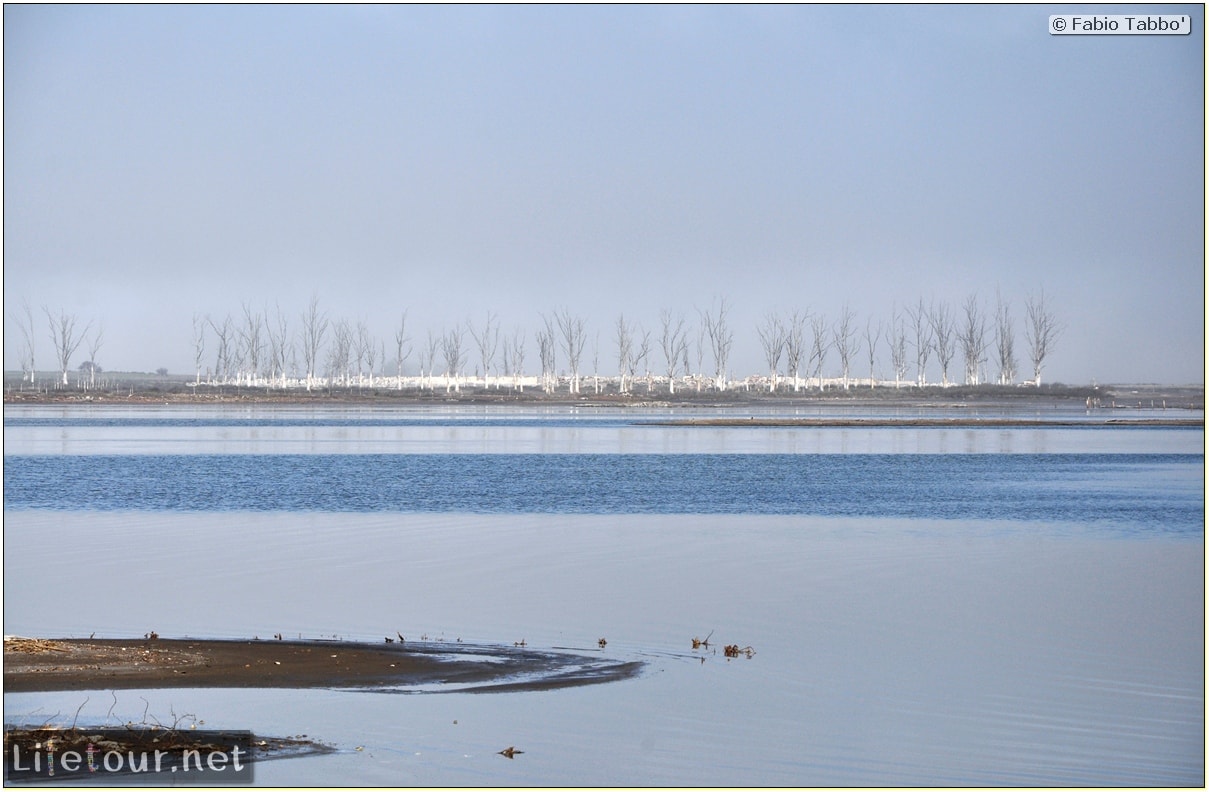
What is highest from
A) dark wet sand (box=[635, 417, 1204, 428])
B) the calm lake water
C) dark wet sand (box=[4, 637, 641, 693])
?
dark wet sand (box=[635, 417, 1204, 428])

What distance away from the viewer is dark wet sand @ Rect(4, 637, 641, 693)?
8.21m

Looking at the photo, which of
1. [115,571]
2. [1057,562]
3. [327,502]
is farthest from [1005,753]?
[327,502]

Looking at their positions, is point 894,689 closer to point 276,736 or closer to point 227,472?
point 276,736

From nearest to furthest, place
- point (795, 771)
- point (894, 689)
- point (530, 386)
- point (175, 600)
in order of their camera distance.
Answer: point (795, 771)
point (894, 689)
point (175, 600)
point (530, 386)

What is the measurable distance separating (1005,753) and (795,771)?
1160mm

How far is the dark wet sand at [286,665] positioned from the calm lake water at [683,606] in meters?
0.28

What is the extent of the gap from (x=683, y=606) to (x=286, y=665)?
13.1 ft

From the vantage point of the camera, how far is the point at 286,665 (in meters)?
8.81

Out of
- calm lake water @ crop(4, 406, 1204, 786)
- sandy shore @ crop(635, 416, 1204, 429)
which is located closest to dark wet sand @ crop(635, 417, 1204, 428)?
sandy shore @ crop(635, 416, 1204, 429)

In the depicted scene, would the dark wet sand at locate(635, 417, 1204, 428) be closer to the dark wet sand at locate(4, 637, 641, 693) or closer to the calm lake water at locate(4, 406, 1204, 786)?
the calm lake water at locate(4, 406, 1204, 786)

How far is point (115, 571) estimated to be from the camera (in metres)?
13.9

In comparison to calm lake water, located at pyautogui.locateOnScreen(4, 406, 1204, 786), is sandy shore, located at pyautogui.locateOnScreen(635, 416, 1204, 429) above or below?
above

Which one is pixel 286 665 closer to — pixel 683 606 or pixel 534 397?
pixel 683 606

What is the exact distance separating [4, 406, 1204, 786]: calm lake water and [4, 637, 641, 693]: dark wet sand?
0.28 meters
